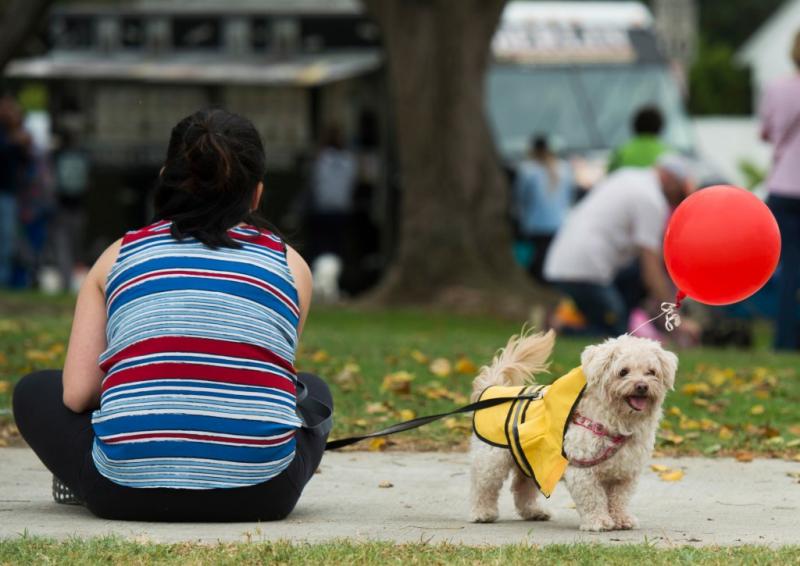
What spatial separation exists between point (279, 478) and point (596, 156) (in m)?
13.6

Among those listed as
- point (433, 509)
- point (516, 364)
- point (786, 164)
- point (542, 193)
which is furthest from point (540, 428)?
point (542, 193)

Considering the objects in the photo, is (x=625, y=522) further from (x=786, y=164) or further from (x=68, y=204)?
(x=68, y=204)

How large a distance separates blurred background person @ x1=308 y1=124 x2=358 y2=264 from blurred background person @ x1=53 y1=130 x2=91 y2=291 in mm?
2851

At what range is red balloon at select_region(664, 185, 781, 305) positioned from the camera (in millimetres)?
6039

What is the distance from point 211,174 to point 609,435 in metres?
1.61

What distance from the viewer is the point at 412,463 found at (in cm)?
728

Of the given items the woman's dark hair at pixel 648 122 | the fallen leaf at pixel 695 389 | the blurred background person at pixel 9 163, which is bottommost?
the blurred background person at pixel 9 163

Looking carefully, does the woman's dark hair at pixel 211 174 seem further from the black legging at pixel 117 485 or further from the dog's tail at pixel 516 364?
the dog's tail at pixel 516 364

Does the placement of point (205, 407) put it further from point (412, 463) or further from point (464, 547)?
point (412, 463)

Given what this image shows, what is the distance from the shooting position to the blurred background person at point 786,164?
1130 cm

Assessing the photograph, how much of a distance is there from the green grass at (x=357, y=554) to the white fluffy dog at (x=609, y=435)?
0.53 metres

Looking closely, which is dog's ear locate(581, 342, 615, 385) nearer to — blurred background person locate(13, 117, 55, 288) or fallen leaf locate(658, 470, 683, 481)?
fallen leaf locate(658, 470, 683, 481)

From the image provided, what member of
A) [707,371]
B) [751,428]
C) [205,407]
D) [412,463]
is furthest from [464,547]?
[707,371]

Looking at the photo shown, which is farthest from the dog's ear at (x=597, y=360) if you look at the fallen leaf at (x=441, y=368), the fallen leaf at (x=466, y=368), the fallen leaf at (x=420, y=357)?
the fallen leaf at (x=420, y=357)
